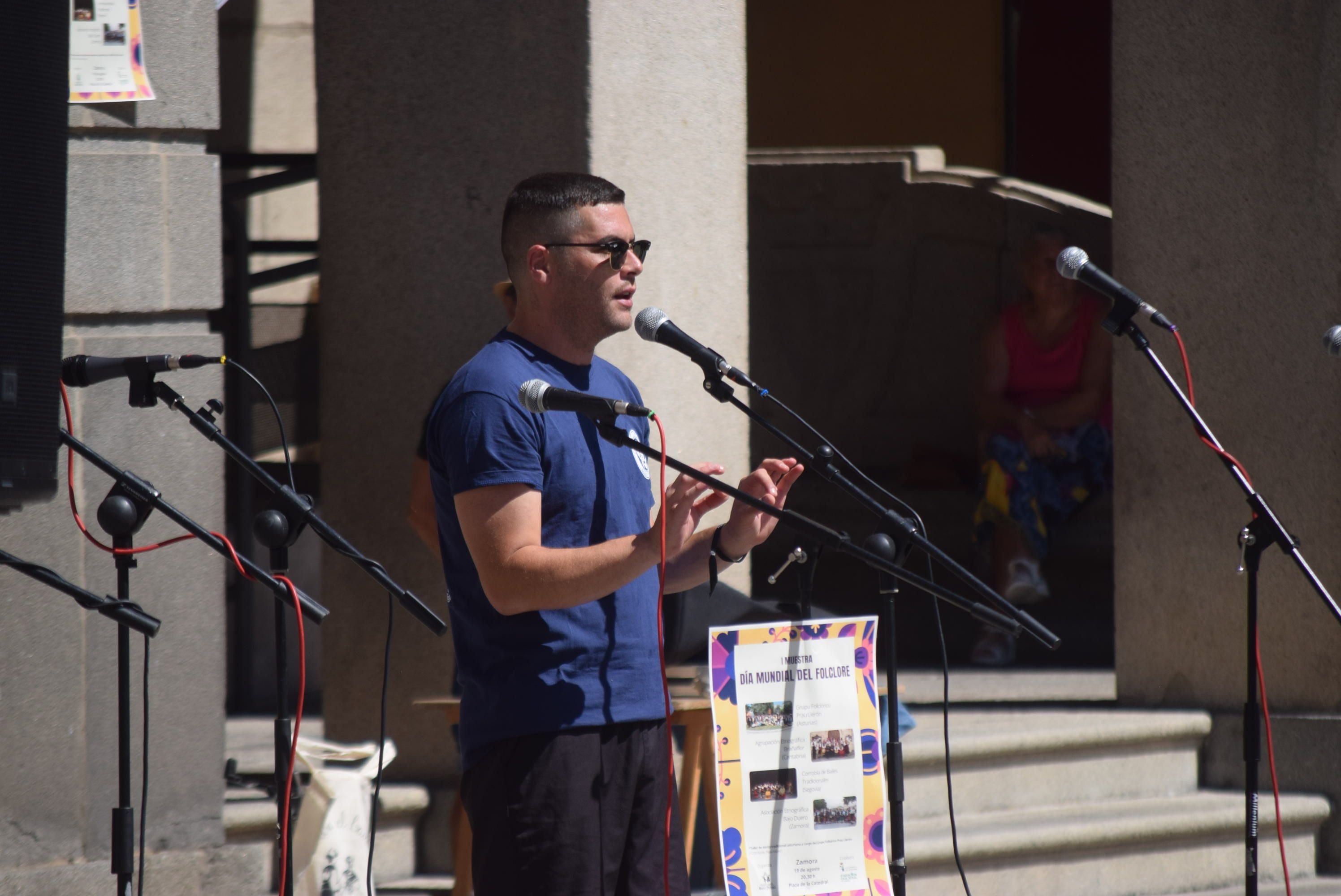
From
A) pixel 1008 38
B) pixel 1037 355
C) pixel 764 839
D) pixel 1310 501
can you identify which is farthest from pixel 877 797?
pixel 1008 38

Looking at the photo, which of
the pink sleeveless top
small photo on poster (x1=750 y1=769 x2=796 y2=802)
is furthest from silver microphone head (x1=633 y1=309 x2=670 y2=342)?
the pink sleeveless top

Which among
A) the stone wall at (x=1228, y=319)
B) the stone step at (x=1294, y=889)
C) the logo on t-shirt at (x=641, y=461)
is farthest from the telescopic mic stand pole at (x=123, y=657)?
the stone wall at (x=1228, y=319)

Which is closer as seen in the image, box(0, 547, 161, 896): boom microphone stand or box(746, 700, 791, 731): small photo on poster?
box(746, 700, 791, 731): small photo on poster

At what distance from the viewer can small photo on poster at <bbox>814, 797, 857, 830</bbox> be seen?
2889 millimetres

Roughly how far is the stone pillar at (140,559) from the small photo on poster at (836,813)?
2315mm

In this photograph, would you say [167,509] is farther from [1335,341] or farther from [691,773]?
[1335,341]

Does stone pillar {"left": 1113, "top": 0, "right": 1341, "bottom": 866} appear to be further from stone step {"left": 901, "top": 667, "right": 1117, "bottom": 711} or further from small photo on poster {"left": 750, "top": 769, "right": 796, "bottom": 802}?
small photo on poster {"left": 750, "top": 769, "right": 796, "bottom": 802}

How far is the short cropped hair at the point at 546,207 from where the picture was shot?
9.96 feet

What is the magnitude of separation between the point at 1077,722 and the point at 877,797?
3.15 m

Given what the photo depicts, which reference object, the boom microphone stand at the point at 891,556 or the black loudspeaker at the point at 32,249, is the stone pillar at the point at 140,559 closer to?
the black loudspeaker at the point at 32,249

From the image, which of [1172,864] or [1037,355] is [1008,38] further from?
[1172,864]

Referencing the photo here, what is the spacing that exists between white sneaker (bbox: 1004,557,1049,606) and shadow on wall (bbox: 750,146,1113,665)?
1.48 meters

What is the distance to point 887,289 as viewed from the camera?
940 centimetres

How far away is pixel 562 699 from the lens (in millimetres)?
2887
